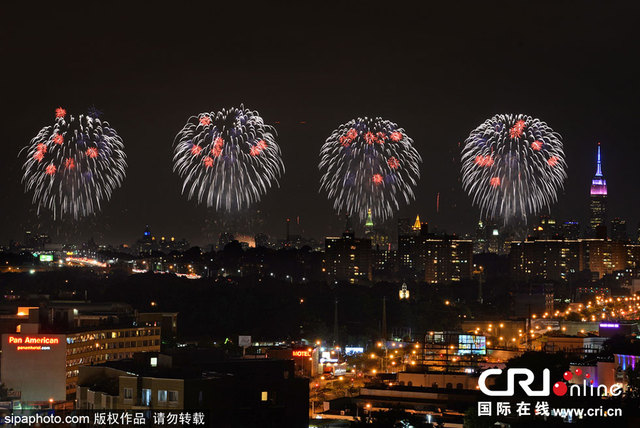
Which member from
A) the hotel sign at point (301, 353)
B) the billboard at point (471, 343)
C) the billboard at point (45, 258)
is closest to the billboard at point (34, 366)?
the hotel sign at point (301, 353)

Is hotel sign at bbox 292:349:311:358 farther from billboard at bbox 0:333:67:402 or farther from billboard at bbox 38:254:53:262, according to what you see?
billboard at bbox 38:254:53:262

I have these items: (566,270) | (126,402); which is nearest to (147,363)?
(126,402)

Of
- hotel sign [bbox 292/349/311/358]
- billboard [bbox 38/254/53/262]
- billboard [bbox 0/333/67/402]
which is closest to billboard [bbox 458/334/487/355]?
hotel sign [bbox 292/349/311/358]

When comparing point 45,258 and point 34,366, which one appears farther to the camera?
point 45,258

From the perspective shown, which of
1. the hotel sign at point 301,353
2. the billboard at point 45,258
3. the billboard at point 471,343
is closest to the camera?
the billboard at point 471,343

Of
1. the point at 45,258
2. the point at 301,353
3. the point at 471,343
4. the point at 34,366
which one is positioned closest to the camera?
the point at 34,366

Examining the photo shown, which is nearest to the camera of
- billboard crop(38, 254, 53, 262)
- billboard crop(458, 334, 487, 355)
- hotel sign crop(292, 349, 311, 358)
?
billboard crop(458, 334, 487, 355)

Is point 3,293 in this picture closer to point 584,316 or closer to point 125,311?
point 125,311

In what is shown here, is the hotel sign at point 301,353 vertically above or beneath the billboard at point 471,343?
beneath

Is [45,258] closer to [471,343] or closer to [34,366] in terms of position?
[34,366]

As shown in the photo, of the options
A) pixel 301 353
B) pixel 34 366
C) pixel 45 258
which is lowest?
pixel 34 366

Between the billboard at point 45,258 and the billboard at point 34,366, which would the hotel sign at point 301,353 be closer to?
the billboard at point 34,366

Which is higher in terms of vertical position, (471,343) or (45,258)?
(45,258)

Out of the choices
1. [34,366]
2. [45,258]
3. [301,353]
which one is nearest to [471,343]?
[301,353]
